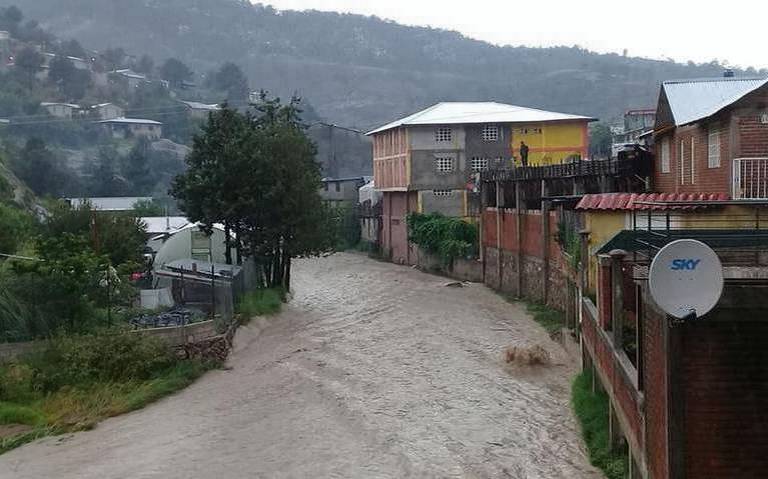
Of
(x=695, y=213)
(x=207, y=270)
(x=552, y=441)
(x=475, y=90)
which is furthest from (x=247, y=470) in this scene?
(x=475, y=90)

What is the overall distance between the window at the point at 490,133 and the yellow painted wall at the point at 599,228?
27.0 meters

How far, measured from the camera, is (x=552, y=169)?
32.0m

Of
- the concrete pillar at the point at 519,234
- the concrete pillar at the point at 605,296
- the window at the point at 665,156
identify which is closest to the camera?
the concrete pillar at the point at 605,296

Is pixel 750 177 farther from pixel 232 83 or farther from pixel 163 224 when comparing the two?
pixel 232 83

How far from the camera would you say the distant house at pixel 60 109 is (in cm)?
9371

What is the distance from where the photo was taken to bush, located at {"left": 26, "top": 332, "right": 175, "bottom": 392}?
64.4ft

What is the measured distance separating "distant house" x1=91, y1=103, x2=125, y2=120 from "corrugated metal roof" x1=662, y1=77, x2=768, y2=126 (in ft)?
280

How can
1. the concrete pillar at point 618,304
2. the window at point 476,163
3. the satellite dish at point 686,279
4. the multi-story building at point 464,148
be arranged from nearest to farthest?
the satellite dish at point 686,279, the concrete pillar at point 618,304, the multi-story building at point 464,148, the window at point 476,163

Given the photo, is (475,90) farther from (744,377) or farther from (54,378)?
(744,377)

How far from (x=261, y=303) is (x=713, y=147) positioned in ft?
49.5

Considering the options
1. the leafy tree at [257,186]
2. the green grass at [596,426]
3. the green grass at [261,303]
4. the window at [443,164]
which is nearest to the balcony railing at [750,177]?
the green grass at [596,426]

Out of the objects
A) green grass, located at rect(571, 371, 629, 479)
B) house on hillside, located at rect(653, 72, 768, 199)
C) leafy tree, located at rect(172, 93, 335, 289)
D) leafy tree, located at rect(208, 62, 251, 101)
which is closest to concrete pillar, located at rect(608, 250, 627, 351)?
green grass, located at rect(571, 371, 629, 479)

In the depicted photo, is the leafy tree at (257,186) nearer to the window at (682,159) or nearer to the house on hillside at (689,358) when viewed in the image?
the window at (682,159)

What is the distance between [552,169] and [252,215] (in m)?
10.3
